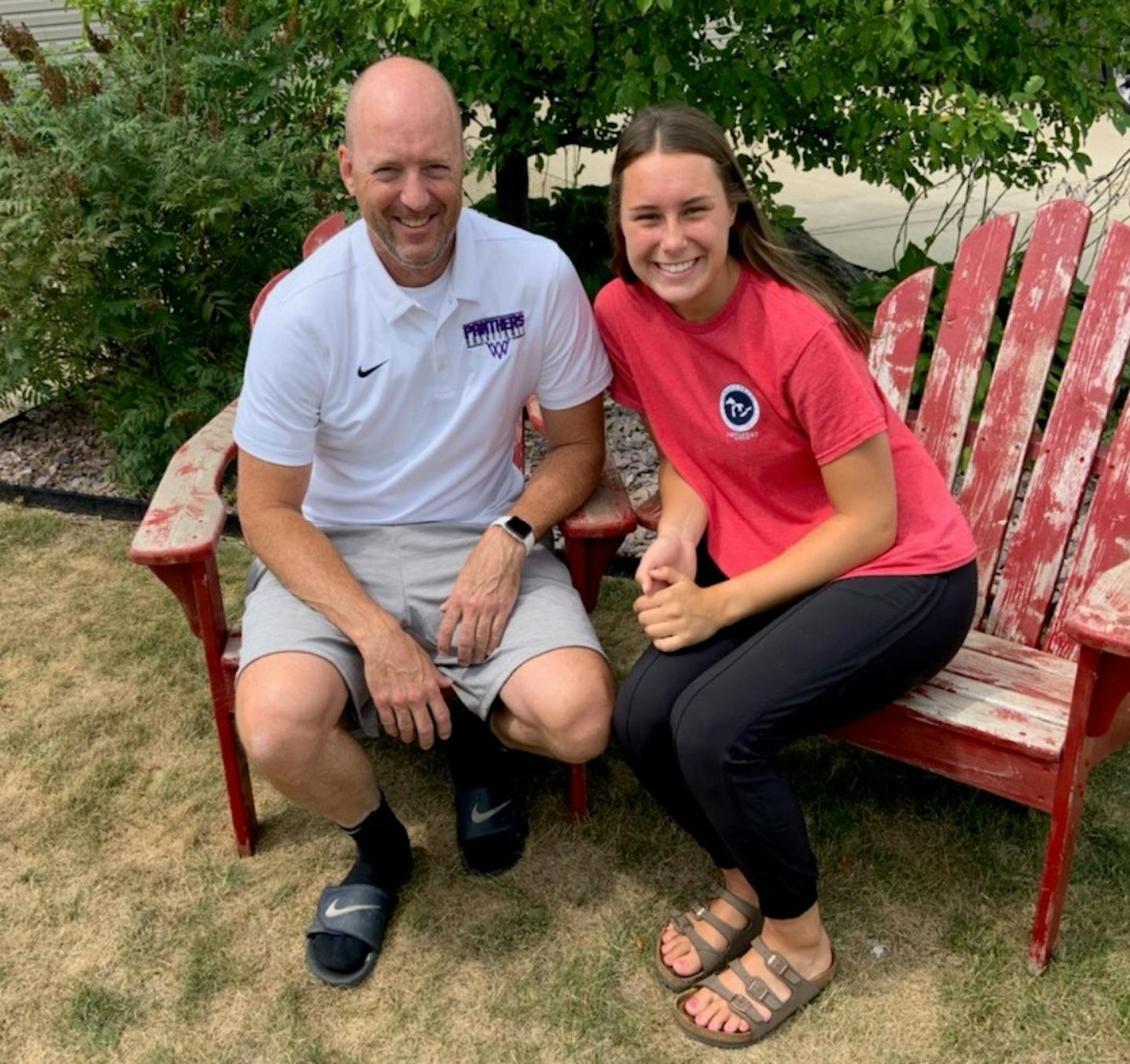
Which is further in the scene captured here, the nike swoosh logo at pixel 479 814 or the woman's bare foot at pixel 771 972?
the nike swoosh logo at pixel 479 814

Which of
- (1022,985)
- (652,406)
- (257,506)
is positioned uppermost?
(652,406)

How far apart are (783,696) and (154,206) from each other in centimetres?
288

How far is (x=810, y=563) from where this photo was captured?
2203mm

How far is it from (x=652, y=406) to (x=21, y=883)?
171 centimetres

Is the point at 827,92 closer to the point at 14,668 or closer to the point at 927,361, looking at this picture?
the point at 927,361

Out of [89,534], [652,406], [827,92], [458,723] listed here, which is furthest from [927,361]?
[89,534]

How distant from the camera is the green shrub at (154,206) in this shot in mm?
3898

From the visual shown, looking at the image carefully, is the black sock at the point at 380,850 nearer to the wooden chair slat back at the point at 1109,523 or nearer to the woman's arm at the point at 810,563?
the woman's arm at the point at 810,563

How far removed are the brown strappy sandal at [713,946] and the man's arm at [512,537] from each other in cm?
67

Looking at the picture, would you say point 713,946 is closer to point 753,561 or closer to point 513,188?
point 753,561

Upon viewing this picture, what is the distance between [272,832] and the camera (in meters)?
2.81

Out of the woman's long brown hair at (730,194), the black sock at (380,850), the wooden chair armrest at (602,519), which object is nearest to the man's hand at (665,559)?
the wooden chair armrest at (602,519)

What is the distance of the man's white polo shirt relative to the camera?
236cm

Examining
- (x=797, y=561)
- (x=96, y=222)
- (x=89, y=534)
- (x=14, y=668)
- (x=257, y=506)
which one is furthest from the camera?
(x=89, y=534)
